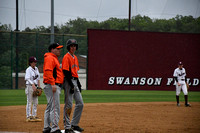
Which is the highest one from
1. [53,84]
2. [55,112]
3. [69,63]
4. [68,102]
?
[69,63]

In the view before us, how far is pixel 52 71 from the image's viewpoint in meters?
6.93

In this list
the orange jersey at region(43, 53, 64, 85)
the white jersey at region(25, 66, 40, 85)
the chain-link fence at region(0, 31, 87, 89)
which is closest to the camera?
the orange jersey at region(43, 53, 64, 85)

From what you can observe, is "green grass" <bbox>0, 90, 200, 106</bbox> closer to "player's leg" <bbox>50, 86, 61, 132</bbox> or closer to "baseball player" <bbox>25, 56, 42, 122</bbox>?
"baseball player" <bbox>25, 56, 42, 122</bbox>

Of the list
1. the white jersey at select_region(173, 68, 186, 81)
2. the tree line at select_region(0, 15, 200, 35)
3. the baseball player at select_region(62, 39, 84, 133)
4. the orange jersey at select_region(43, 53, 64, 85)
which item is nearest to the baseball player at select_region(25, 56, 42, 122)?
the baseball player at select_region(62, 39, 84, 133)

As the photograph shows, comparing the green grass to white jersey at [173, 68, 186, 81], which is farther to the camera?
the green grass

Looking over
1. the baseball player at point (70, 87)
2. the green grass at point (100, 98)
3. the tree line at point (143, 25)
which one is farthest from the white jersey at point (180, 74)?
the tree line at point (143, 25)

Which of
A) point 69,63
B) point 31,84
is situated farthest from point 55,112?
point 31,84

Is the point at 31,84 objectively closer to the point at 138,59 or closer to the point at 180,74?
the point at 180,74

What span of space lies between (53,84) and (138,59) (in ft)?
68.5

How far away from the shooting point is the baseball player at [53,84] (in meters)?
6.91

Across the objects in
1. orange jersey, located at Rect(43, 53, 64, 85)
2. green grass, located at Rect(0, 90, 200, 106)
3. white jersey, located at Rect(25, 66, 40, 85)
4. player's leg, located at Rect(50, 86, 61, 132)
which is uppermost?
orange jersey, located at Rect(43, 53, 64, 85)

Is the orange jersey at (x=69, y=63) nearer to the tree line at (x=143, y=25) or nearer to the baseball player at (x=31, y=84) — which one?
the baseball player at (x=31, y=84)

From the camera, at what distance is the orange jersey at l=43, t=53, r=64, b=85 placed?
6.89 metres

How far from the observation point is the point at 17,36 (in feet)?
87.0
